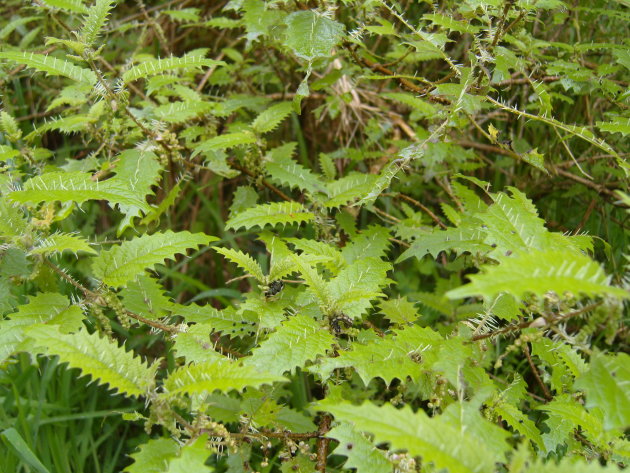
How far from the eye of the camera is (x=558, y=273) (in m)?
1.00

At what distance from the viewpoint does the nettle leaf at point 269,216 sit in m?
1.84

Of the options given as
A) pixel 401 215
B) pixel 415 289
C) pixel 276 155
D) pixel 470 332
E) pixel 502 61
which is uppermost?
pixel 502 61

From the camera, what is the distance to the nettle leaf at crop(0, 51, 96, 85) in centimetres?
173

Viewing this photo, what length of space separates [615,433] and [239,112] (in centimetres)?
197

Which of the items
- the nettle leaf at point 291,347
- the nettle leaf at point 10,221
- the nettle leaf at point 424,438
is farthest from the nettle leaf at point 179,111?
the nettle leaf at point 424,438

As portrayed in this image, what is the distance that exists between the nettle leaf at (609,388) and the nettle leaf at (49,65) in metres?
1.62

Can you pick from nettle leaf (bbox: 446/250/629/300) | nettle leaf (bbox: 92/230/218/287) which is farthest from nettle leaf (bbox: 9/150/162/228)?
nettle leaf (bbox: 446/250/629/300)

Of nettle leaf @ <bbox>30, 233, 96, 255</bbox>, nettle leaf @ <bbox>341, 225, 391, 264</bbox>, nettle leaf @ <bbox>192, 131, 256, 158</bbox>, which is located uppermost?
nettle leaf @ <bbox>192, 131, 256, 158</bbox>

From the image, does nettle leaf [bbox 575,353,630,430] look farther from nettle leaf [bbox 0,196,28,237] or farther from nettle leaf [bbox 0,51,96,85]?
nettle leaf [bbox 0,51,96,85]

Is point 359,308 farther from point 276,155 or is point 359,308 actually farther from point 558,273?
point 276,155

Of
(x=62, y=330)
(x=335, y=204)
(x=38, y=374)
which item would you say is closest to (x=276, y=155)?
(x=335, y=204)

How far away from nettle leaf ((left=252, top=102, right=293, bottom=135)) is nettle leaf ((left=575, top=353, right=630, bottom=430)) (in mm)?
1416

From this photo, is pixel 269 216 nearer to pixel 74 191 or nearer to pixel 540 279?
pixel 74 191

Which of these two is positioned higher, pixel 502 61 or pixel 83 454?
pixel 502 61
